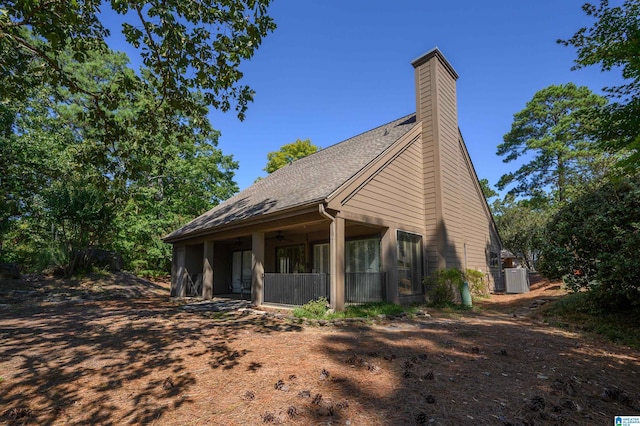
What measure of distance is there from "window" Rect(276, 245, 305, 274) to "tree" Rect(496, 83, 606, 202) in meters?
18.7

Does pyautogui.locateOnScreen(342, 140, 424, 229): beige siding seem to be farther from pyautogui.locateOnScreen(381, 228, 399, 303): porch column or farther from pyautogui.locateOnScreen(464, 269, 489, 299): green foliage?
pyautogui.locateOnScreen(464, 269, 489, 299): green foliage

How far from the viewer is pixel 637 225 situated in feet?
20.1

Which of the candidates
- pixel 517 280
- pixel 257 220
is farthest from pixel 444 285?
pixel 517 280

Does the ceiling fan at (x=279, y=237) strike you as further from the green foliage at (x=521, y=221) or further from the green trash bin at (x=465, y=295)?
the green foliage at (x=521, y=221)

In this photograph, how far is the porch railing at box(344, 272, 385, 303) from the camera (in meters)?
10.1

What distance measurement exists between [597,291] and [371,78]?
10493 mm

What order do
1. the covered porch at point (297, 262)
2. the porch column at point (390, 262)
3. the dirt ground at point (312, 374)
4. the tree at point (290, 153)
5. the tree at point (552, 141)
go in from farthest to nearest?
the tree at point (290, 153), the tree at point (552, 141), the porch column at point (390, 262), the covered porch at point (297, 262), the dirt ground at point (312, 374)

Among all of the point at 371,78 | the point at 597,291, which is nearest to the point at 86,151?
the point at 371,78

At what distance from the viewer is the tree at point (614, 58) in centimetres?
1058

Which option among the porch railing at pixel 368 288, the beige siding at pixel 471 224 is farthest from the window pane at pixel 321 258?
the beige siding at pixel 471 224

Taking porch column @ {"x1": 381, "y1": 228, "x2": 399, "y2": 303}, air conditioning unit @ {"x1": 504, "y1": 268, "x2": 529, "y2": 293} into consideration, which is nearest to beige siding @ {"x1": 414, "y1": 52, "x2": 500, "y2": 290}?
porch column @ {"x1": 381, "y1": 228, "x2": 399, "y2": 303}

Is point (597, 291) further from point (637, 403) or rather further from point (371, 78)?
point (371, 78)

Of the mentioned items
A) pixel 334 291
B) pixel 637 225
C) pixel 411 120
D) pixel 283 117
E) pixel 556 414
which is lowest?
pixel 556 414

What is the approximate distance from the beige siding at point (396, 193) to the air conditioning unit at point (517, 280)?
273 inches
